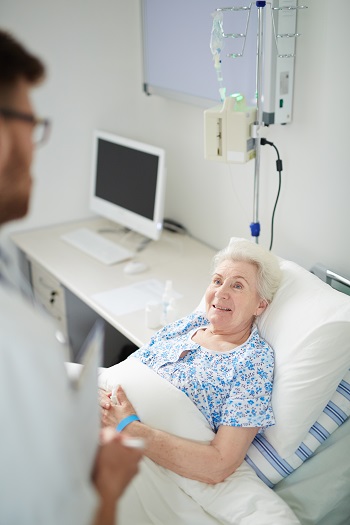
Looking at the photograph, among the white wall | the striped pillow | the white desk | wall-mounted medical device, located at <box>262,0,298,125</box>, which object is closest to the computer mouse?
the white desk

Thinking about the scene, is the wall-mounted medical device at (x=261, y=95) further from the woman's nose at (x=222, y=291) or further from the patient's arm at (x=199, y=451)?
the patient's arm at (x=199, y=451)

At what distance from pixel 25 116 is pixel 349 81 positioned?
1.42m

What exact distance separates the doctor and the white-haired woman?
782 millimetres

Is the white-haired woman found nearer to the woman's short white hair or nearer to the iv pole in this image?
the woman's short white hair

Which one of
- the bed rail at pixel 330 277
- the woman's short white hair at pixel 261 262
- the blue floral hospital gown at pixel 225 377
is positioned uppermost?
the woman's short white hair at pixel 261 262

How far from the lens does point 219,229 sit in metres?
2.84

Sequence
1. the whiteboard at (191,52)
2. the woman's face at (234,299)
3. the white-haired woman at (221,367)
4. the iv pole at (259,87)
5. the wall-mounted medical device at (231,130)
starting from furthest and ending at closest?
the whiteboard at (191,52) → the wall-mounted medical device at (231,130) → the iv pole at (259,87) → the woman's face at (234,299) → the white-haired woman at (221,367)

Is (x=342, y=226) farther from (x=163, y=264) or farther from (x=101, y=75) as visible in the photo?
(x=101, y=75)

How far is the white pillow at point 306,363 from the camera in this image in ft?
5.47

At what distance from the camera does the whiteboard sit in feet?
7.56

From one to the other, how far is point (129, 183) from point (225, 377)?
1.42m

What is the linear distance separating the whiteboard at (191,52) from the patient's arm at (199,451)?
131 centimetres

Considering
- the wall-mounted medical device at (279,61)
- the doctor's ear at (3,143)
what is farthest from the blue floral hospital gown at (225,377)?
the doctor's ear at (3,143)

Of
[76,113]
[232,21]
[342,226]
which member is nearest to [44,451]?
[342,226]
